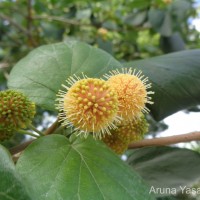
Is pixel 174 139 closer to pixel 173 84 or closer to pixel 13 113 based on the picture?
pixel 173 84

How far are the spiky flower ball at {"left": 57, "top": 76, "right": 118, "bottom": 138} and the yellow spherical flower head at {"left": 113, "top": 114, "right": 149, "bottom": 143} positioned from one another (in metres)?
0.12

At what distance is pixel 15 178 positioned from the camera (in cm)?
52

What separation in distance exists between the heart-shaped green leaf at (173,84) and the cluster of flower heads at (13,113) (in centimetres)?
44

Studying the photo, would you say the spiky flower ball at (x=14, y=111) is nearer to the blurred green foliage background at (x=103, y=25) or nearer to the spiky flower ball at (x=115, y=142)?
the spiky flower ball at (x=115, y=142)

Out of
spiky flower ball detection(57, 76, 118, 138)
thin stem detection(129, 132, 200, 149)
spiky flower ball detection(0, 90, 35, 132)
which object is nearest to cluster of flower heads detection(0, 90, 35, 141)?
spiky flower ball detection(0, 90, 35, 132)

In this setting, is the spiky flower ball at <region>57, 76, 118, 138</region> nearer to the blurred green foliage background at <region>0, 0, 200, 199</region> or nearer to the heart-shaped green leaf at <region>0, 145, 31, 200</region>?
the heart-shaped green leaf at <region>0, 145, 31, 200</region>

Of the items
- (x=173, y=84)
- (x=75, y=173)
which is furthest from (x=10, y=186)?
(x=173, y=84)

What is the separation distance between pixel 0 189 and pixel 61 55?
604 mm

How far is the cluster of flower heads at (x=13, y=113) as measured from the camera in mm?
818

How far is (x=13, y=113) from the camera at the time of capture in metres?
0.82

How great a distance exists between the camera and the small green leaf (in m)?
0.92

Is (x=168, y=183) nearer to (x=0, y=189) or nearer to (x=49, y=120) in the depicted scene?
(x=0, y=189)

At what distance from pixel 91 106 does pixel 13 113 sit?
0.62 ft

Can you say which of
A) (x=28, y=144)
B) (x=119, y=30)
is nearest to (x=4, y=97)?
(x=28, y=144)
